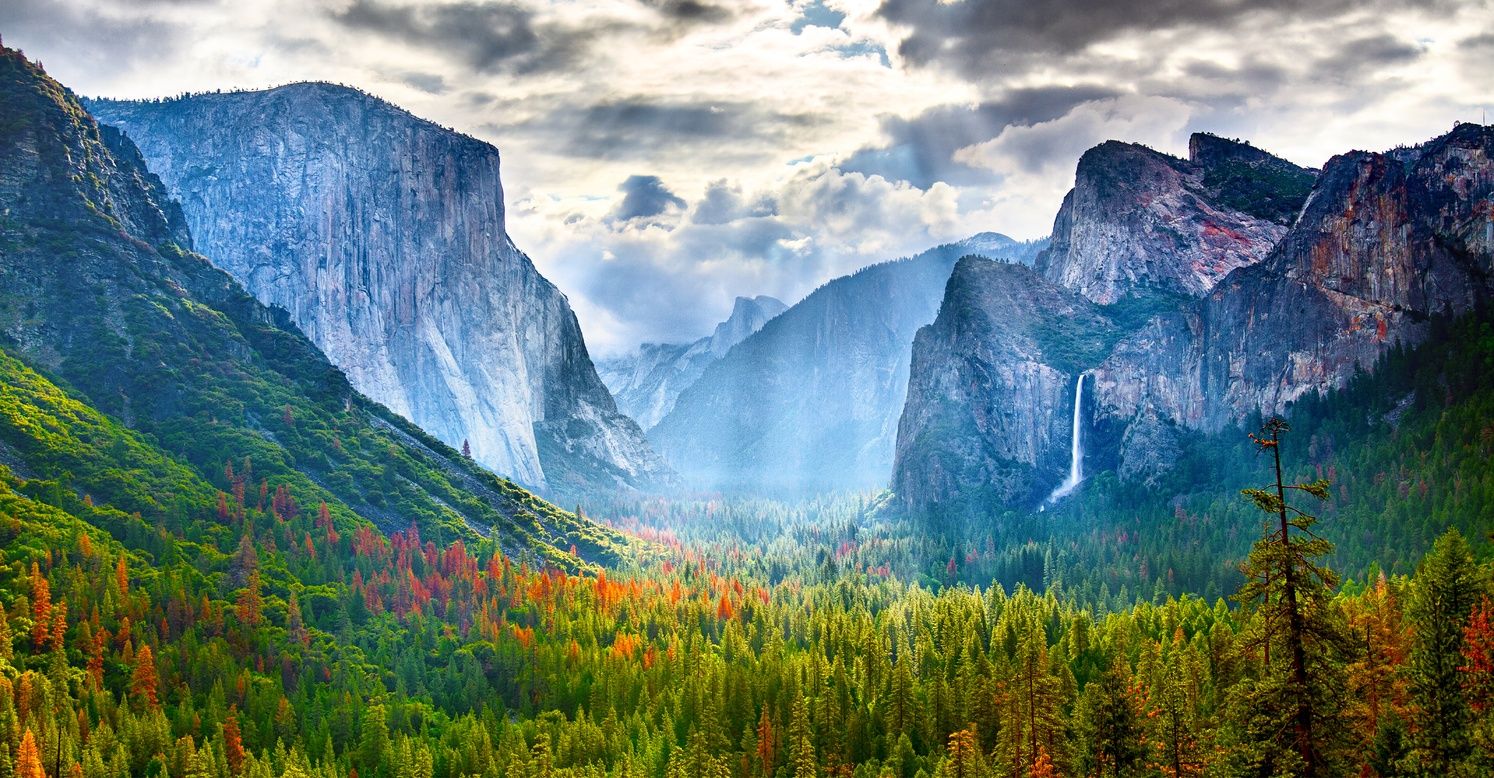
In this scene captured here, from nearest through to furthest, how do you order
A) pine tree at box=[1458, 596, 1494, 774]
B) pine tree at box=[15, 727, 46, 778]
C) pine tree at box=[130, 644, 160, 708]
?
pine tree at box=[1458, 596, 1494, 774] → pine tree at box=[15, 727, 46, 778] → pine tree at box=[130, 644, 160, 708]

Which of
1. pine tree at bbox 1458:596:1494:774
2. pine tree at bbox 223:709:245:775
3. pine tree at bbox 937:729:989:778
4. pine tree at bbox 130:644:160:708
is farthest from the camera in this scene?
pine tree at bbox 130:644:160:708

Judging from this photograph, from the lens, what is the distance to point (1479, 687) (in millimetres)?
59062

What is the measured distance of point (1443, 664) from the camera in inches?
2376

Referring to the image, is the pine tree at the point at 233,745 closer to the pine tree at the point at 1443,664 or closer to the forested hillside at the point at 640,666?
the forested hillside at the point at 640,666

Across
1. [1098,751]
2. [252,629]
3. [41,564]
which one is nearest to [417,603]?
[252,629]

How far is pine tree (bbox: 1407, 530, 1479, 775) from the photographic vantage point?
193ft

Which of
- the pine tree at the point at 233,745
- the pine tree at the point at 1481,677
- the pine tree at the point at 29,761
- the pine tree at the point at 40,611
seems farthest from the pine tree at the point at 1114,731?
the pine tree at the point at 40,611

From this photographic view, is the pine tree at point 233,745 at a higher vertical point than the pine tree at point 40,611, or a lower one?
lower

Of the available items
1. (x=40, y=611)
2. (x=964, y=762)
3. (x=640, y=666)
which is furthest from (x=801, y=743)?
(x=40, y=611)

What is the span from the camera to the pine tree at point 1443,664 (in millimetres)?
58906

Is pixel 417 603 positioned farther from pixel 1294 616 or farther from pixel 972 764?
pixel 1294 616

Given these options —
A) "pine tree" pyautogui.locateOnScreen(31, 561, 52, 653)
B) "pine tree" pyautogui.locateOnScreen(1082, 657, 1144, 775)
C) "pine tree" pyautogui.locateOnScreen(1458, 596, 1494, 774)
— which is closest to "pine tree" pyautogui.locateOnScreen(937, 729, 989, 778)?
"pine tree" pyautogui.locateOnScreen(1082, 657, 1144, 775)

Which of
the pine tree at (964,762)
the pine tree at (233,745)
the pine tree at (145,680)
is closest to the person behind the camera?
the pine tree at (964,762)

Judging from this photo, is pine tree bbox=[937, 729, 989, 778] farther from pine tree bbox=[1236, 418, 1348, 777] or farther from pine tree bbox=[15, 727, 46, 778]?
pine tree bbox=[15, 727, 46, 778]
